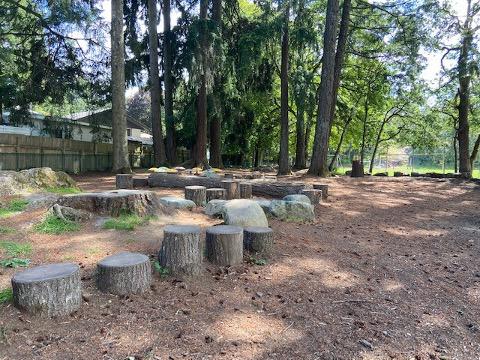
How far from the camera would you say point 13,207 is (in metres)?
5.49

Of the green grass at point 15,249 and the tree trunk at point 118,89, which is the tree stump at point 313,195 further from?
the tree trunk at point 118,89

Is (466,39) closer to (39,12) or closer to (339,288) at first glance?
(339,288)

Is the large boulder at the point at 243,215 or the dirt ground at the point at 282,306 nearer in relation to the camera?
the dirt ground at the point at 282,306

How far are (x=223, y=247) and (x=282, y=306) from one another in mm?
959

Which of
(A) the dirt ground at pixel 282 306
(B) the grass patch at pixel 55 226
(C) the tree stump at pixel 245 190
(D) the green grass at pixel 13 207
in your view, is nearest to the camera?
(A) the dirt ground at pixel 282 306

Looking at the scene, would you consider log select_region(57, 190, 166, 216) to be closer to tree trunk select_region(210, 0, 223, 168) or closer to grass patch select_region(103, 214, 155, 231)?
grass patch select_region(103, 214, 155, 231)

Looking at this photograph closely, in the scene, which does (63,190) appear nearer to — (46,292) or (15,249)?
(15,249)

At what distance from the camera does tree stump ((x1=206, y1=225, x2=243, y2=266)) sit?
4055 millimetres

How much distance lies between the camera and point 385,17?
55.7 ft

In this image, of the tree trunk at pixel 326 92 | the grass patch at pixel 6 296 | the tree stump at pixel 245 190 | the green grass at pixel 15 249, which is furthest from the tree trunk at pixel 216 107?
the grass patch at pixel 6 296

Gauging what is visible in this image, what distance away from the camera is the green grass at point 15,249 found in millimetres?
3845

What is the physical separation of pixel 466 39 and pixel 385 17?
12.8 ft

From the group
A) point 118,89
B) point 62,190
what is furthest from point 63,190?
point 118,89

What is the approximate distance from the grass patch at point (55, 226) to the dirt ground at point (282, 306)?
0.14 m
